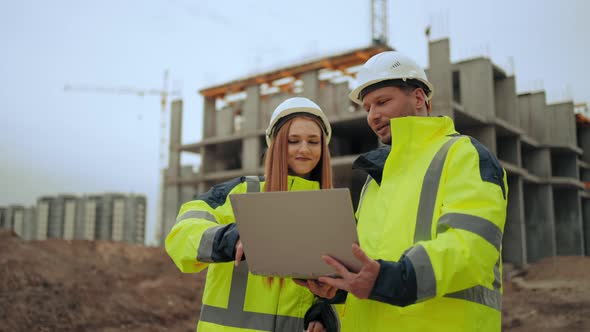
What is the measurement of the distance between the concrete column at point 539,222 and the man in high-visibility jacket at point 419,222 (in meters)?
32.1

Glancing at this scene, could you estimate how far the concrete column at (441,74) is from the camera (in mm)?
24047

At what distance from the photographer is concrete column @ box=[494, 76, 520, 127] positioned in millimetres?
29641

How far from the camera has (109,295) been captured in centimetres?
1310

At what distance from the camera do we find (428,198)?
190 cm

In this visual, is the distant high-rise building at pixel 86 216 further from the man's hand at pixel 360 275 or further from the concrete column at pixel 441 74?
the man's hand at pixel 360 275

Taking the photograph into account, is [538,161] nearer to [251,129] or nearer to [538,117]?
[538,117]

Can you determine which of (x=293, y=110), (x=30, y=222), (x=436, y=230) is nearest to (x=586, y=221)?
(x=293, y=110)

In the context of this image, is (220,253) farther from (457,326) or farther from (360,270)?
(457,326)

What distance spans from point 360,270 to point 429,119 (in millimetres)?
730

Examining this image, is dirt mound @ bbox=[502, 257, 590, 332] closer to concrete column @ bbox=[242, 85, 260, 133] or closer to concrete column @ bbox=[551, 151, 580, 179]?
concrete column @ bbox=[551, 151, 580, 179]

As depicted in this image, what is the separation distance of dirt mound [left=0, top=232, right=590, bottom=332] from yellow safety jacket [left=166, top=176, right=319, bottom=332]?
32.0 feet

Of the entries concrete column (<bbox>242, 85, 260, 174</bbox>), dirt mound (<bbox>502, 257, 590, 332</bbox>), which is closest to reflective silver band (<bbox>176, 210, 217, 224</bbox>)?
dirt mound (<bbox>502, 257, 590, 332</bbox>)

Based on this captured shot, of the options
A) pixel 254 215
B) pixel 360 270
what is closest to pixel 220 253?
pixel 254 215

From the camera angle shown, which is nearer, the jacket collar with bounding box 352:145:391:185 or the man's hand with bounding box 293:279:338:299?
the man's hand with bounding box 293:279:338:299
